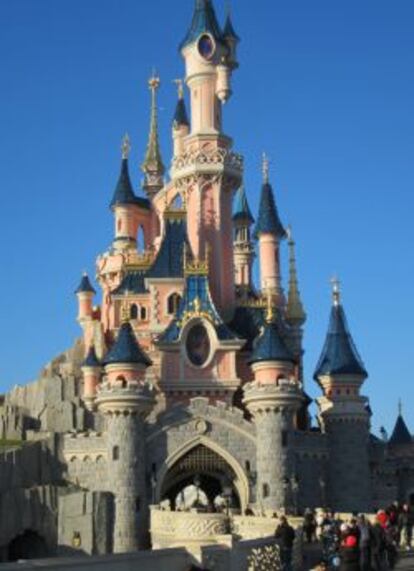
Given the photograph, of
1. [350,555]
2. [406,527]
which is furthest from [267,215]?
[350,555]

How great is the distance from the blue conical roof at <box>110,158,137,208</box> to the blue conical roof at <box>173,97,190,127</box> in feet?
14.5

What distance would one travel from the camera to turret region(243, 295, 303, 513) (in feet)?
132

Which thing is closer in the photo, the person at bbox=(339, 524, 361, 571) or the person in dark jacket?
the person at bbox=(339, 524, 361, 571)

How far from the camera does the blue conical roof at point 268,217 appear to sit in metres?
55.5

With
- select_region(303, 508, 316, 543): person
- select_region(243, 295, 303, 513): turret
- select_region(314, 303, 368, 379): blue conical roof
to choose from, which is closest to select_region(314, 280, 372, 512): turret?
select_region(314, 303, 368, 379): blue conical roof

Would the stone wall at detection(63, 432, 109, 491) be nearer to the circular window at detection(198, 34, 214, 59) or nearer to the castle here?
the castle

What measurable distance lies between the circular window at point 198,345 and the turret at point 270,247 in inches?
417

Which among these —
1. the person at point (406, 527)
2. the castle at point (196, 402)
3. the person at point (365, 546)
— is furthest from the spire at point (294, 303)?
the person at point (365, 546)

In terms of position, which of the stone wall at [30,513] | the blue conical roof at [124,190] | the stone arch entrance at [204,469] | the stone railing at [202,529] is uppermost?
the blue conical roof at [124,190]

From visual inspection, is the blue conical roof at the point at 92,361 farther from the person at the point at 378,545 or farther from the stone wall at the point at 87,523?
the person at the point at 378,545

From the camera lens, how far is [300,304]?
187ft

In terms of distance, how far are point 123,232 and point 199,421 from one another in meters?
20.0

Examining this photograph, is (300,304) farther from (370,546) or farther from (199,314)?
(370,546)

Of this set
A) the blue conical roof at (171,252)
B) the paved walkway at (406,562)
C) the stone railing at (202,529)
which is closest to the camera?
the stone railing at (202,529)
